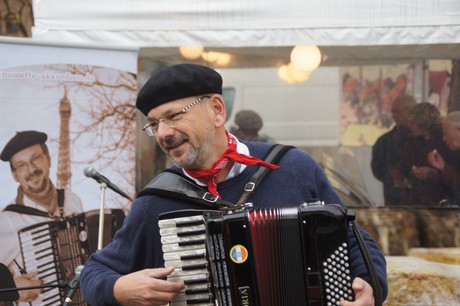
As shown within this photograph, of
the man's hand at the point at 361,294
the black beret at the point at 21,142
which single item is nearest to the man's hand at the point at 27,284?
the black beret at the point at 21,142

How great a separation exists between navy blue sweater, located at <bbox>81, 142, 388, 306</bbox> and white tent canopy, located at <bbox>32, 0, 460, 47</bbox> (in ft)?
7.62

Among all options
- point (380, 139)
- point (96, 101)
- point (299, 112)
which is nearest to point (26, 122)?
point (96, 101)

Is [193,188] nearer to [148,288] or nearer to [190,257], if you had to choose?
[190,257]

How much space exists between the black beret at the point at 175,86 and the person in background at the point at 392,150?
2676 mm

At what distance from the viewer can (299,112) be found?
561 centimetres

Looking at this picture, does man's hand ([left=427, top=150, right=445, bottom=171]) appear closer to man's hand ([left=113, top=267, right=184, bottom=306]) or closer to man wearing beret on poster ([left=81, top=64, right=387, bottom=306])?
man wearing beret on poster ([left=81, top=64, right=387, bottom=306])

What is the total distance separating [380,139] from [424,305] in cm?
117

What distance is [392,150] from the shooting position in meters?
5.52

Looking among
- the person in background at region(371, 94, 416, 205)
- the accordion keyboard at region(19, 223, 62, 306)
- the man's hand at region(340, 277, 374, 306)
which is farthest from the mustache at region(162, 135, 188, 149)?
the person in background at region(371, 94, 416, 205)

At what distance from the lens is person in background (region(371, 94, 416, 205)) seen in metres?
5.50

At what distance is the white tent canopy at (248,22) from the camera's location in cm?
528

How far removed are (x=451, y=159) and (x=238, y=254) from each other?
3.05 meters

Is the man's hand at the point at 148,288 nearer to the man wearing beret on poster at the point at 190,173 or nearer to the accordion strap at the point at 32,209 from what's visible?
the man wearing beret on poster at the point at 190,173

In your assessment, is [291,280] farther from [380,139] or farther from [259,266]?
[380,139]
